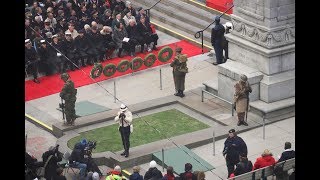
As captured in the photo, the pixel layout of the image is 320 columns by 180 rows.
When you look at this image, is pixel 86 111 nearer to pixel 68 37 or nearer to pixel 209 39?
pixel 68 37

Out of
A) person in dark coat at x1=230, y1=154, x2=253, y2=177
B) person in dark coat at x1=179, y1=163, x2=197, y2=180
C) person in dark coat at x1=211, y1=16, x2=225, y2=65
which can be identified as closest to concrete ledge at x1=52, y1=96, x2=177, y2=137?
person in dark coat at x1=211, y1=16, x2=225, y2=65

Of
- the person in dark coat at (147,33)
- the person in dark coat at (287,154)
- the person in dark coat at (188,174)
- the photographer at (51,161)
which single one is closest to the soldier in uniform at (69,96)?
the photographer at (51,161)

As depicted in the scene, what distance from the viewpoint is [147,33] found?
42.7 meters

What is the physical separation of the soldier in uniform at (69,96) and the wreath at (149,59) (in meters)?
5.52

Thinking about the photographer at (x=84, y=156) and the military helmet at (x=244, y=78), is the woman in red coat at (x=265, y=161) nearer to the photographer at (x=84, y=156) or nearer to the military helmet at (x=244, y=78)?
the military helmet at (x=244, y=78)

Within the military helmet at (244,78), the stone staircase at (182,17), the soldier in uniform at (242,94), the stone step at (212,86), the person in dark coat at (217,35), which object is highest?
the military helmet at (244,78)

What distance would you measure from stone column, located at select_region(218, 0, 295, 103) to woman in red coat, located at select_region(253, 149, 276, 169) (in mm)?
4992

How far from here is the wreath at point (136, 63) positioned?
4047 cm

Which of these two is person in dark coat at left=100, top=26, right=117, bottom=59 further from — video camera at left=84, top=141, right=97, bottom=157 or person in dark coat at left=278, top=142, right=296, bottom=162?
person in dark coat at left=278, top=142, right=296, bottom=162

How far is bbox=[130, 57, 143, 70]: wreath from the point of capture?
40.5 meters

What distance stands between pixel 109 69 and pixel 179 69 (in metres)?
3.39

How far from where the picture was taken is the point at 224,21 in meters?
43.5

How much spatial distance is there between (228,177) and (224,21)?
40.9ft
